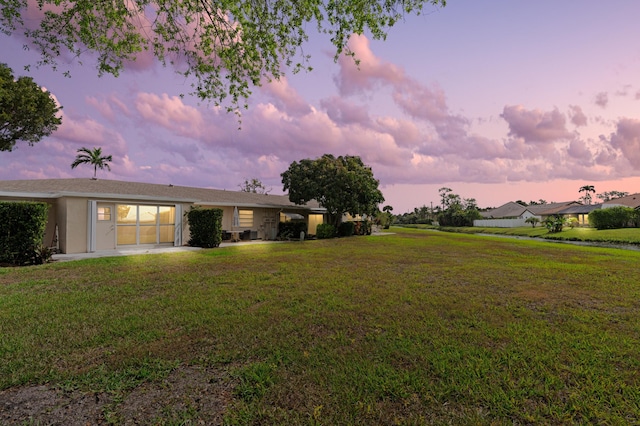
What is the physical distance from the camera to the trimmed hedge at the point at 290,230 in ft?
71.5

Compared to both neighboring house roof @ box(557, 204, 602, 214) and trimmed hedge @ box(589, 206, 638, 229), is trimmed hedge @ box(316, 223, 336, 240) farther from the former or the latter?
neighboring house roof @ box(557, 204, 602, 214)

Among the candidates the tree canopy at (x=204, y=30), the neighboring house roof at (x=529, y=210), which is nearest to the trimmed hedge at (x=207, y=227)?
the tree canopy at (x=204, y=30)

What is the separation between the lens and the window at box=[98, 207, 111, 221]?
43.8 ft

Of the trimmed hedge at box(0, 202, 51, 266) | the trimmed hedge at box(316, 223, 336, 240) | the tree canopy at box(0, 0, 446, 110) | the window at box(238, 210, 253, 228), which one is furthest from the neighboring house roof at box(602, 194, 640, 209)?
the trimmed hedge at box(0, 202, 51, 266)

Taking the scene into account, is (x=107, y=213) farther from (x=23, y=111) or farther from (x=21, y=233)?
(x=23, y=111)

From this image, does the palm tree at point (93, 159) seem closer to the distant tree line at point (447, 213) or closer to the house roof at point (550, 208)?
the distant tree line at point (447, 213)

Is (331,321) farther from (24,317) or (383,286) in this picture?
(24,317)

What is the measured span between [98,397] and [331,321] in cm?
299

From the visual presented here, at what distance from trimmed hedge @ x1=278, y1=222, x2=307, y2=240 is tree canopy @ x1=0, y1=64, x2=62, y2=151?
17.5m

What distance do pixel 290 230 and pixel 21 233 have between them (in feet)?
48.8

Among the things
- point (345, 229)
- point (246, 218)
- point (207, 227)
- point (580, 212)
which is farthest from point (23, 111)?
point (580, 212)

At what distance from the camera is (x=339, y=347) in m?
3.60

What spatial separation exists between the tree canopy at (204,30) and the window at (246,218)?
14.3 meters

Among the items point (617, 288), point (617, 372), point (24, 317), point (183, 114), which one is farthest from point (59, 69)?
point (617, 288)
